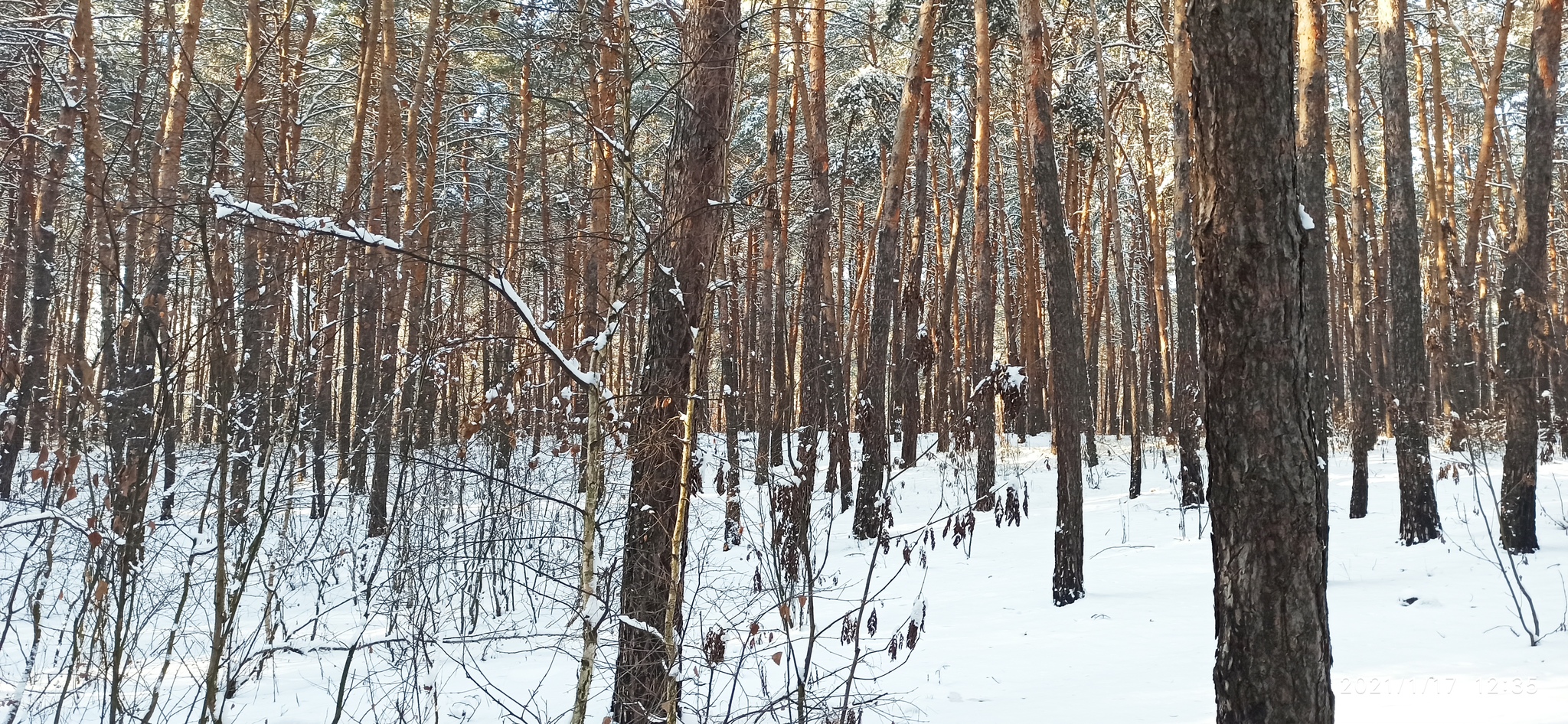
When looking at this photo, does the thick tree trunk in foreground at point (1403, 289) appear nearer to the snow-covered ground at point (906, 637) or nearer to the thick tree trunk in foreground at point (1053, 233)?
the snow-covered ground at point (906, 637)

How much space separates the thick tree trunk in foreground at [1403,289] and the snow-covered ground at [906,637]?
1.29 feet

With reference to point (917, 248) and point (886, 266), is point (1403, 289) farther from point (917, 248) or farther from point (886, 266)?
point (917, 248)

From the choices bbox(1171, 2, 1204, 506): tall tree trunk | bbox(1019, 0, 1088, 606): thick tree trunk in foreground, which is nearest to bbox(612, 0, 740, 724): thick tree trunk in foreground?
bbox(1019, 0, 1088, 606): thick tree trunk in foreground

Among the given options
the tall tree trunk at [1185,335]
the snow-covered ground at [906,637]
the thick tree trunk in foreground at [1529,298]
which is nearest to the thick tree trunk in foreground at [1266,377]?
the snow-covered ground at [906,637]

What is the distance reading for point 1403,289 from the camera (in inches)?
306

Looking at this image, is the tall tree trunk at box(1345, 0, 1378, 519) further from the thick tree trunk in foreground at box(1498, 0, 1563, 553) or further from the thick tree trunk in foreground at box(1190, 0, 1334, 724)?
the thick tree trunk in foreground at box(1190, 0, 1334, 724)

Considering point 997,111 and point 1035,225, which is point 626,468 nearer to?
point 1035,225

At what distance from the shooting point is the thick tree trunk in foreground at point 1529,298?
666cm

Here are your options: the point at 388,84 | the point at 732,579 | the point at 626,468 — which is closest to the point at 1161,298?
the point at 732,579

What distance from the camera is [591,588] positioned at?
305 cm

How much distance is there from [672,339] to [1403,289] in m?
7.14

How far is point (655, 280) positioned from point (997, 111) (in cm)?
1652

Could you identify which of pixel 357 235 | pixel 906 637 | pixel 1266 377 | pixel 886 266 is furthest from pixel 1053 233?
pixel 357 235

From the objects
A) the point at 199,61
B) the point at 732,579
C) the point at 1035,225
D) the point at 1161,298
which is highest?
the point at 199,61
